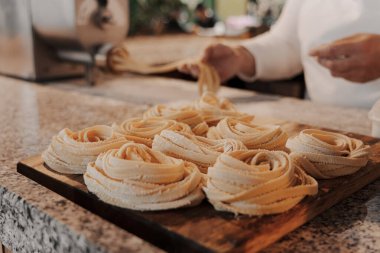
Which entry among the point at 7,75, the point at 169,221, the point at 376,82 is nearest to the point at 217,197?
the point at 169,221

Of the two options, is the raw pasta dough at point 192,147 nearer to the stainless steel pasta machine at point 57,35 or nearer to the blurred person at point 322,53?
the blurred person at point 322,53

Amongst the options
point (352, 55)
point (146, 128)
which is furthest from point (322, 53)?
point (146, 128)

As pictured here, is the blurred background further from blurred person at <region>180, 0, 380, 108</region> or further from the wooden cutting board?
the wooden cutting board

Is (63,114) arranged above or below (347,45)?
below

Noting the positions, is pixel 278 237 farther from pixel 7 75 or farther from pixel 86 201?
pixel 7 75

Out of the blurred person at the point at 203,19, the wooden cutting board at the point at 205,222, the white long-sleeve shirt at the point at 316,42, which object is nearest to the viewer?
the wooden cutting board at the point at 205,222

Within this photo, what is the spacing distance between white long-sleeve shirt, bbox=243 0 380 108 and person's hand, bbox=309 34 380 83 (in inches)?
9.6

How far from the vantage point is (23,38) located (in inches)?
70.7

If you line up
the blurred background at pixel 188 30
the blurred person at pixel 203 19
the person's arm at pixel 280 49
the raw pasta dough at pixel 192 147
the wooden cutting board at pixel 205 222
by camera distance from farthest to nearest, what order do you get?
the blurred person at pixel 203 19
the blurred background at pixel 188 30
the person's arm at pixel 280 49
the raw pasta dough at pixel 192 147
the wooden cutting board at pixel 205 222

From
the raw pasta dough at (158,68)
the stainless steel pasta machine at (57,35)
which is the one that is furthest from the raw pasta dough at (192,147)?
the stainless steel pasta machine at (57,35)

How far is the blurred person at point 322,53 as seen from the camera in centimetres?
129

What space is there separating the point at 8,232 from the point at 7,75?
4.21 feet

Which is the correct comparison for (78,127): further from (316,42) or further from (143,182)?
(316,42)

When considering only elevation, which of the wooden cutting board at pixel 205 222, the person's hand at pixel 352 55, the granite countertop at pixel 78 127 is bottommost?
the granite countertop at pixel 78 127
